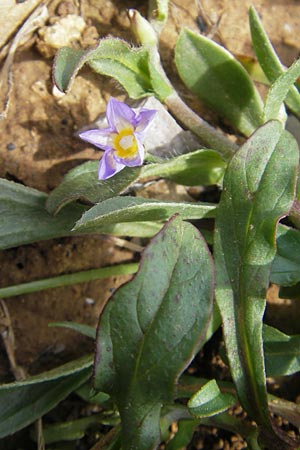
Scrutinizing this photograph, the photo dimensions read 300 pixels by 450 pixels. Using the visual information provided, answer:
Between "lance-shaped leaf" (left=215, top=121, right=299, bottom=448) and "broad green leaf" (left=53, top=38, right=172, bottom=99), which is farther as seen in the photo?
"broad green leaf" (left=53, top=38, right=172, bottom=99)

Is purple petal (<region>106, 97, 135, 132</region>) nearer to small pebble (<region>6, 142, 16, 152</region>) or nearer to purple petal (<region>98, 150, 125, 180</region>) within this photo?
purple petal (<region>98, 150, 125, 180</region>)

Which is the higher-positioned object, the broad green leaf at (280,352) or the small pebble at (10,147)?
the small pebble at (10,147)

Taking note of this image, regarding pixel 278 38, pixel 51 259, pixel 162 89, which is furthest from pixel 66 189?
pixel 278 38

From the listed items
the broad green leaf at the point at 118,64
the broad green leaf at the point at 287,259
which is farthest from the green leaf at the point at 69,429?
the broad green leaf at the point at 118,64

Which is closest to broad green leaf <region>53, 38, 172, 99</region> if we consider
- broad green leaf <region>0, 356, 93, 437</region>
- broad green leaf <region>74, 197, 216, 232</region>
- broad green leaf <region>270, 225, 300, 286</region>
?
broad green leaf <region>74, 197, 216, 232</region>

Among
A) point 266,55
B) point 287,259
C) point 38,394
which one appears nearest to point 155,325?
point 287,259

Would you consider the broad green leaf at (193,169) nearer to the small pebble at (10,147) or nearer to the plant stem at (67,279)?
the plant stem at (67,279)
